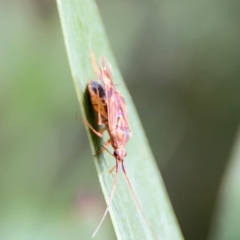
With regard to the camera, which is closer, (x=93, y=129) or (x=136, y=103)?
(x=93, y=129)

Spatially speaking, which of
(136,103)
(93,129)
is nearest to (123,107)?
(93,129)

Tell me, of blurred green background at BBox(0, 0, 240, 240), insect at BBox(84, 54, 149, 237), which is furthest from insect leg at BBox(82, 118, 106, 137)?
blurred green background at BBox(0, 0, 240, 240)

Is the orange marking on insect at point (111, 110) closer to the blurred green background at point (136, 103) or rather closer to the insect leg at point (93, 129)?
the insect leg at point (93, 129)

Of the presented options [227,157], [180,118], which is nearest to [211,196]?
[227,157]

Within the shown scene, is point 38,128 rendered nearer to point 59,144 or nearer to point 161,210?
point 59,144

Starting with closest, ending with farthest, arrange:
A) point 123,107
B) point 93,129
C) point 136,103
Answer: point 93,129 < point 123,107 < point 136,103

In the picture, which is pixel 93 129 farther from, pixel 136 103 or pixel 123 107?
pixel 136 103

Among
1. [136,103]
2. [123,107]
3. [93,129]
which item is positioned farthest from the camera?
[136,103]
